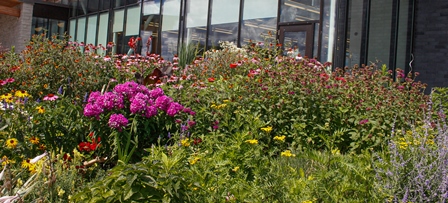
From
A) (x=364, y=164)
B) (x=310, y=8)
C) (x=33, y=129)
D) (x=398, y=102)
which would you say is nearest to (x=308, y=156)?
(x=364, y=164)

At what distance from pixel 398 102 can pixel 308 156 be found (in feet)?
6.57

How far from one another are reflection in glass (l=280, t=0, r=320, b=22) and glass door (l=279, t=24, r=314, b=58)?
159mm

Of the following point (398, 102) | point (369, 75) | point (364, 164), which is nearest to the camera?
point (364, 164)

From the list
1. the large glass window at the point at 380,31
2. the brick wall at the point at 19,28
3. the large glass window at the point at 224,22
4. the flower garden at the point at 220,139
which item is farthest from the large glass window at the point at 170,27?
the brick wall at the point at 19,28

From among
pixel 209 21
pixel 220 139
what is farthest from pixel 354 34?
pixel 220 139

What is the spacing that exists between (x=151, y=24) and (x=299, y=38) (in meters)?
6.23

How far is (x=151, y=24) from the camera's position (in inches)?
590

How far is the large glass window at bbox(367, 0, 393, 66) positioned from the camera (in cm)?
1086

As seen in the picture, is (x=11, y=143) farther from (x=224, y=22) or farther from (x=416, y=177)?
(x=224, y=22)

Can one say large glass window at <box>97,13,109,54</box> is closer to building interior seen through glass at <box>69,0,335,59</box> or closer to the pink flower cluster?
building interior seen through glass at <box>69,0,335,59</box>

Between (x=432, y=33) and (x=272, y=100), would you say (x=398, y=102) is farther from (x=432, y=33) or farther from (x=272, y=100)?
(x=432, y=33)

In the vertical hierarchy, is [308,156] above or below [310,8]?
below

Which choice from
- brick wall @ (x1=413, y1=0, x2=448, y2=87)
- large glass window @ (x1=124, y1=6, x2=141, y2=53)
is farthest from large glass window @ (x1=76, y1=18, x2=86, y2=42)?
brick wall @ (x1=413, y1=0, x2=448, y2=87)

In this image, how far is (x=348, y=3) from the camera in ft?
33.6
